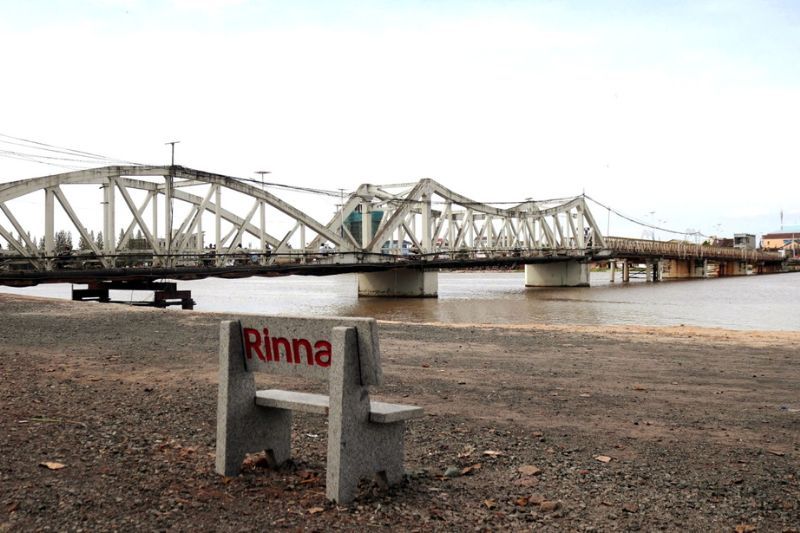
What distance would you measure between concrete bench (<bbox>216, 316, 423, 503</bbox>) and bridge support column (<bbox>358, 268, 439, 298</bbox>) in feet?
180

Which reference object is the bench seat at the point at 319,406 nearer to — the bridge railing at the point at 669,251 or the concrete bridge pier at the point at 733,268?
the bridge railing at the point at 669,251

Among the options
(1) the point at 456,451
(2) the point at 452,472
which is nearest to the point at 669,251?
(1) the point at 456,451

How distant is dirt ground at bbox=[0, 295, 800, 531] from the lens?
4328 mm

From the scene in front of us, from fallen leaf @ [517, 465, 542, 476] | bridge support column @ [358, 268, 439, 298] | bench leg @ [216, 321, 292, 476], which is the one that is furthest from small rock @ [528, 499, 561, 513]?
bridge support column @ [358, 268, 439, 298]

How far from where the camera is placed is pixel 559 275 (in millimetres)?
89938

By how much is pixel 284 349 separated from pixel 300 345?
0.15 meters

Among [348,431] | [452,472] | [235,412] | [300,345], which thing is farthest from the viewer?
[452,472]

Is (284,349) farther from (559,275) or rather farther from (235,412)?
(559,275)

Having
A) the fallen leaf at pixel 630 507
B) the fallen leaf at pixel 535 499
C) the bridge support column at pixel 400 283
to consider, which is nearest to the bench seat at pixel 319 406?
the fallen leaf at pixel 535 499

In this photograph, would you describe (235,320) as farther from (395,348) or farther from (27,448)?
(395,348)

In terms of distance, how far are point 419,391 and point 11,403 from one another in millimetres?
4285

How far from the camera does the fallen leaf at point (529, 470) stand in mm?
5195

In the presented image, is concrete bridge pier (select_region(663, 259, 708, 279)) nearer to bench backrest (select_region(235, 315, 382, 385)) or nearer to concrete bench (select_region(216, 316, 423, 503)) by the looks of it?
concrete bench (select_region(216, 316, 423, 503))

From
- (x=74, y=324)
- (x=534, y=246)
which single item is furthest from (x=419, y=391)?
(x=534, y=246)
